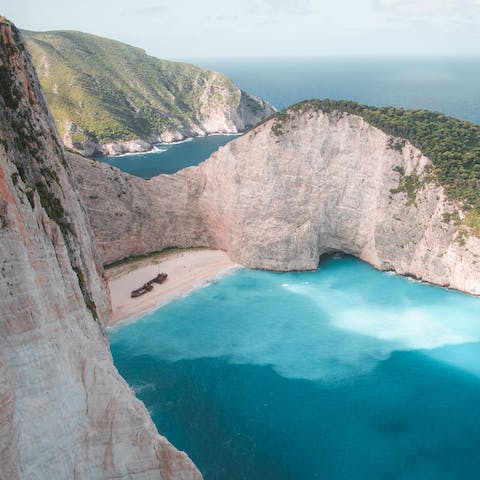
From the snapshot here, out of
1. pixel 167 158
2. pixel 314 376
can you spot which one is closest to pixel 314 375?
pixel 314 376

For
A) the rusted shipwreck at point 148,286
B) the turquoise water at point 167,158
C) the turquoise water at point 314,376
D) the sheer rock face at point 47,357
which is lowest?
the turquoise water at point 314,376

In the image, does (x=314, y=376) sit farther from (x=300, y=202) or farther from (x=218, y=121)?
(x=218, y=121)

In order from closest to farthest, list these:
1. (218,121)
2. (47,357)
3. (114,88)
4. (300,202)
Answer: (47,357), (300,202), (114,88), (218,121)

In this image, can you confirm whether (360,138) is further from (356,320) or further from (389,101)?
(389,101)

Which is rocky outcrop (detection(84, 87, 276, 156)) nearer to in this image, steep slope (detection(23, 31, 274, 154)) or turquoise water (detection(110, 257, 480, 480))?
steep slope (detection(23, 31, 274, 154))

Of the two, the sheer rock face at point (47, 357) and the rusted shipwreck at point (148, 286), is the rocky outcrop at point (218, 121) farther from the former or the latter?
the sheer rock face at point (47, 357)

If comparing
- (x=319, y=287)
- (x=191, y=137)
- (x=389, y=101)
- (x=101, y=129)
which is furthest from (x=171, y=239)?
(x=389, y=101)

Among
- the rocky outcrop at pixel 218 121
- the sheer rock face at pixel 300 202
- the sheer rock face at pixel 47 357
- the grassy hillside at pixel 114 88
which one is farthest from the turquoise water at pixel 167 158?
the sheer rock face at pixel 47 357

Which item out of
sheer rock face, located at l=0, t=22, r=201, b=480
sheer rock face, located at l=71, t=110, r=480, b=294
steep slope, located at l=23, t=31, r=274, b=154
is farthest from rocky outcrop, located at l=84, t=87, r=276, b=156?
sheer rock face, located at l=0, t=22, r=201, b=480
